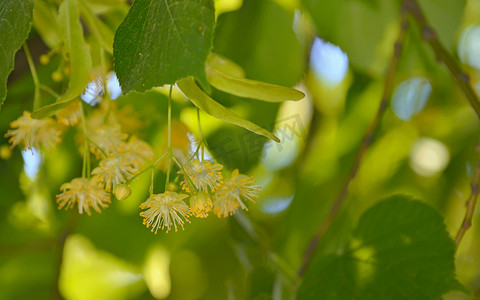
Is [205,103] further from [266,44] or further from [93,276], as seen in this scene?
[93,276]

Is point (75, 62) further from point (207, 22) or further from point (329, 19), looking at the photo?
point (329, 19)

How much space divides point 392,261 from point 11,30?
525mm

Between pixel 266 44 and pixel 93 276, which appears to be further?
pixel 93 276

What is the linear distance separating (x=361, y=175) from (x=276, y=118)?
380 millimetres

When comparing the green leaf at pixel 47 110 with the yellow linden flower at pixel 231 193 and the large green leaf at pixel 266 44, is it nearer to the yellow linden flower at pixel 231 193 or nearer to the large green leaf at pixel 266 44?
the yellow linden flower at pixel 231 193

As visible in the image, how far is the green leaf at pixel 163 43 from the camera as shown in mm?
403

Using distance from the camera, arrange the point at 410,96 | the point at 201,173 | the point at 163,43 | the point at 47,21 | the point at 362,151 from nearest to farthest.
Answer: the point at 163,43 → the point at 201,173 → the point at 47,21 → the point at 362,151 → the point at 410,96

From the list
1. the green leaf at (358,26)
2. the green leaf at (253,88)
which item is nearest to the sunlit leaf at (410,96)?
the green leaf at (358,26)

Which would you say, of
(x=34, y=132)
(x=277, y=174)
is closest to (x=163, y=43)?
(x=34, y=132)

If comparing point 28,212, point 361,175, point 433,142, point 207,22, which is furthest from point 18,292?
point 433,142

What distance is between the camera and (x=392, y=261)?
69 cm

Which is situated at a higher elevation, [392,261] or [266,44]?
[266,44]

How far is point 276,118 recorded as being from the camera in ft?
2.89

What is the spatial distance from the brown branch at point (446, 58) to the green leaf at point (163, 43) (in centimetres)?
43
